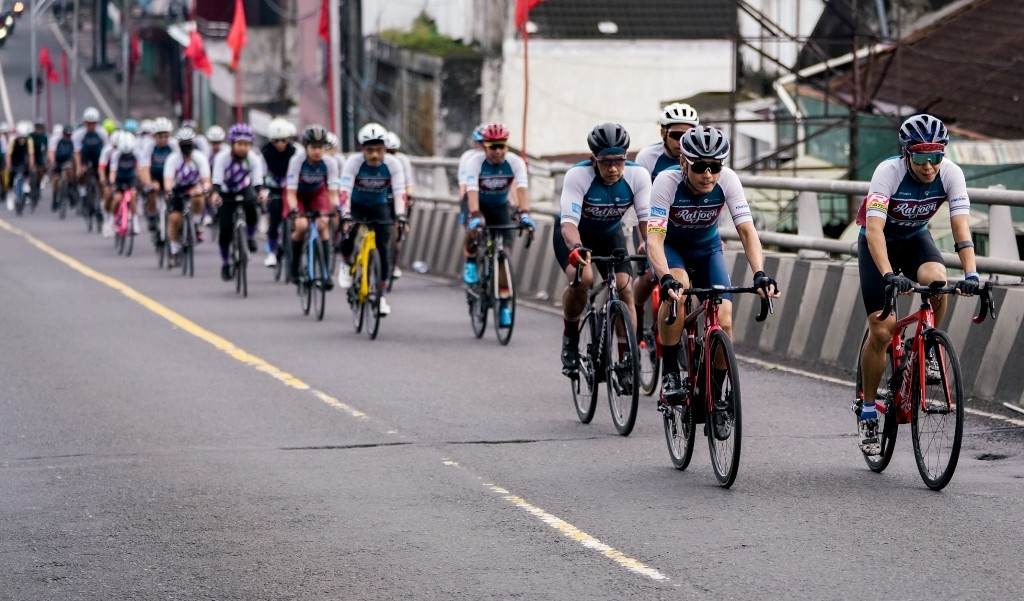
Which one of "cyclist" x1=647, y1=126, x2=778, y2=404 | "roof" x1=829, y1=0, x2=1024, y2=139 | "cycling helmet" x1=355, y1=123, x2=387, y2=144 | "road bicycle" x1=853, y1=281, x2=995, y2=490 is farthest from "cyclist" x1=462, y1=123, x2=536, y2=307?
"roof" x1=829, y1=0, x2=1024, y2=139

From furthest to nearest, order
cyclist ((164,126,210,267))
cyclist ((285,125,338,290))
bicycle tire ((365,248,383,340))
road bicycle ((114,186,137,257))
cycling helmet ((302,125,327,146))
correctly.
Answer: road bicycle ((114,186,137,257)) < cyclist ((164,126,210,267)) < cycling helmet ((302,125,327,146)) < cyclist ((285,125,338,290)) < bicycle tire ((365,248,383,340))

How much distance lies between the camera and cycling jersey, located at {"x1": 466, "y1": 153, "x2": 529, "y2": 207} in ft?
52.3

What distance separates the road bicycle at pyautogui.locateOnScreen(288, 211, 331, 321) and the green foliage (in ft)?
78.5

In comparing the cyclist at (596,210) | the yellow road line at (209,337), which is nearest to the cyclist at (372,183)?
the yellow road line at (209,337)

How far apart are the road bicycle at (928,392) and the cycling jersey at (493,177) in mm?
7367

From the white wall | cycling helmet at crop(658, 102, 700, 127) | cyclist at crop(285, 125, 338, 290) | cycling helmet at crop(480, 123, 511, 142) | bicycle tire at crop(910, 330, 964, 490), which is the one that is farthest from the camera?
the white wall

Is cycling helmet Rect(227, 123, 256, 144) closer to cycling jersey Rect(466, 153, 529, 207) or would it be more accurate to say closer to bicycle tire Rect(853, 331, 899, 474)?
cycling jersey Rect(466, 153, 529, 207)

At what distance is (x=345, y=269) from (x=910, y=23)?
20430 millimetres

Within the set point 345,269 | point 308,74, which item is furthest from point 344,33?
point 345,269

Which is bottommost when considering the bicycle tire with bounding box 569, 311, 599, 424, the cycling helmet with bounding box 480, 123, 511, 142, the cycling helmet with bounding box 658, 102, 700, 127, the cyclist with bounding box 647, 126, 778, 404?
the bicycle tire with bounding box 569, 311, 599, 424

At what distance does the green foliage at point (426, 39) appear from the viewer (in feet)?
138

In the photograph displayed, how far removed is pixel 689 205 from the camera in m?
9.69

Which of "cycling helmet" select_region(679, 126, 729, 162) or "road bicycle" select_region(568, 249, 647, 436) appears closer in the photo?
"cycling helmet" select_region(679, 126, 729, 162)

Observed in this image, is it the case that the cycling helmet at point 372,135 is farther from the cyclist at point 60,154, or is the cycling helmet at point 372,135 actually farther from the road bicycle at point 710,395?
the cyclist at point 60,154
